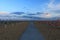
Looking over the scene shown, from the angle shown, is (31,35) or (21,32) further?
(21,32)

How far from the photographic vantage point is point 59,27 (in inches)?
1148

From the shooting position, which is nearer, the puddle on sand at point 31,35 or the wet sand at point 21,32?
the puddle on sand at point 31,35

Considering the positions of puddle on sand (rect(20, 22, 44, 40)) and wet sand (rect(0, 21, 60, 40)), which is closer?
puddle on sand (rect(20, 22, 44, 40))
